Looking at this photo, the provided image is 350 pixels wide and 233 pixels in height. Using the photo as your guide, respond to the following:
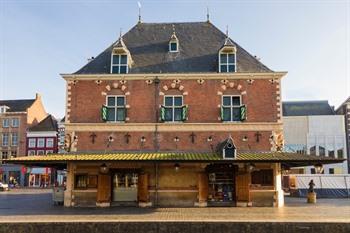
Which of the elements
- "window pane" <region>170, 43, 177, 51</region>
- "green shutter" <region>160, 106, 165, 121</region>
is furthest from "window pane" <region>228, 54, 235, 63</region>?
"green shutter" <region>160, 106, 165, 121</region>

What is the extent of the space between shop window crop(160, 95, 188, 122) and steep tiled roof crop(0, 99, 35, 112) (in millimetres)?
41048

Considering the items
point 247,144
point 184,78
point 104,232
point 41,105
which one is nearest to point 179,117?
point 184,78

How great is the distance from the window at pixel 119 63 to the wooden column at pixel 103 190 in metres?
6.60

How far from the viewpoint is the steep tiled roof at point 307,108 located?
55.4 m

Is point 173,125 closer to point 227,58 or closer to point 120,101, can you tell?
point 120,101

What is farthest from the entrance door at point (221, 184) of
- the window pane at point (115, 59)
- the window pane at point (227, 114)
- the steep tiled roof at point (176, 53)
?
the window pane at point (115, 59)

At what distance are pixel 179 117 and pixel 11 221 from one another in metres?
11.5

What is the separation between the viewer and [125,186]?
21531 millimetres

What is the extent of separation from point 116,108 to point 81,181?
4.76 m

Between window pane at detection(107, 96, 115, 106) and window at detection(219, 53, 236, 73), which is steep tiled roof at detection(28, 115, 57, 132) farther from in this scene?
window at detection(219, 53, 236, 73)

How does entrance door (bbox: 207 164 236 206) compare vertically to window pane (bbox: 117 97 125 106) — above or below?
below

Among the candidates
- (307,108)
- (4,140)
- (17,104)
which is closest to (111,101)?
(307,108)

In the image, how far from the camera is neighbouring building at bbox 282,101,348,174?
2069 inches

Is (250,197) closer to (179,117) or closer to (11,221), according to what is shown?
(179,117)
